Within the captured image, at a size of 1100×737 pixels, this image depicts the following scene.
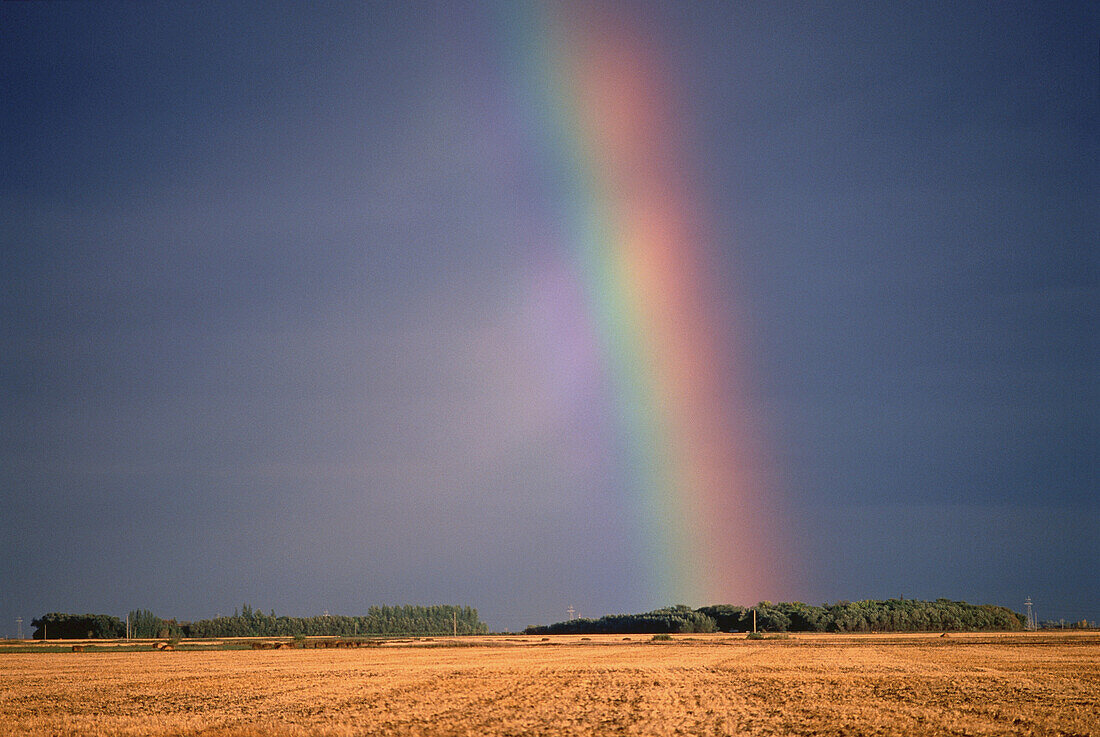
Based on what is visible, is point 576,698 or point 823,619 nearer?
point 576,698

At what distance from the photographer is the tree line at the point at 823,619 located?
556ft

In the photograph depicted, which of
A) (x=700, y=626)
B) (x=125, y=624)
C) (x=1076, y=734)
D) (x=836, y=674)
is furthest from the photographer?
(x=125, y=624)

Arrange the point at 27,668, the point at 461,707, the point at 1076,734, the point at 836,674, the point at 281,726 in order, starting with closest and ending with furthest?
the point at 1076,734
the point at 281,726
the point at 461,707
the point at 836,674
the point at 27,668

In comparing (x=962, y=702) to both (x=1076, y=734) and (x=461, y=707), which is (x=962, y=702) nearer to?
(x=1076, y=734)

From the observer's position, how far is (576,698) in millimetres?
41531

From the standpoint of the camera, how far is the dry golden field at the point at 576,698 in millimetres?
32094

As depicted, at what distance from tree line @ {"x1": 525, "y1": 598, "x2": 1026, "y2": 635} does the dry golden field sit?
337ft

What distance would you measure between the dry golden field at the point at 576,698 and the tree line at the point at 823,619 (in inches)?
4043

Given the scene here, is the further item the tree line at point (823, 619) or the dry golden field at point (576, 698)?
the tree line at point (823, 619)

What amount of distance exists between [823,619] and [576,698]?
140m

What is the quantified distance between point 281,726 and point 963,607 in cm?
17293

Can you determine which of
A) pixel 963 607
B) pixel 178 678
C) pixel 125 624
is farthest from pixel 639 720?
pixel 125 624

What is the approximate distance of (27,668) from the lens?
73.7m

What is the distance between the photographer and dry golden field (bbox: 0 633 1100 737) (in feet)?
105
